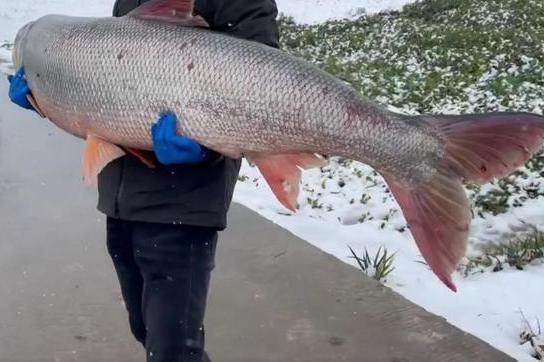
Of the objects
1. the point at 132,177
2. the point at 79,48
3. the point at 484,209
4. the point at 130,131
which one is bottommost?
the point at 484,209

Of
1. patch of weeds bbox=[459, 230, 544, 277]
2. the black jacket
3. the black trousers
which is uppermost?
the black jacket

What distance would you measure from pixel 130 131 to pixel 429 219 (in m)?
0.88

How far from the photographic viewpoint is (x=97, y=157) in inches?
91.8

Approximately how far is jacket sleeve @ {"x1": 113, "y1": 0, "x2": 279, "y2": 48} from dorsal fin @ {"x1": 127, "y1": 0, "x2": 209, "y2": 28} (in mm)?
135

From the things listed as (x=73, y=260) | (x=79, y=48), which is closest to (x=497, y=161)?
(x=79, y=48)

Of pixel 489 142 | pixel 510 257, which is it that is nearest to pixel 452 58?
pixel 510 257

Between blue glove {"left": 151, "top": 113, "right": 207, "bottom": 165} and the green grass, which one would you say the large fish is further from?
the green grass

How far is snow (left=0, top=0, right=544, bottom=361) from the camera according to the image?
3.67 metres

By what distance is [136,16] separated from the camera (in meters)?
2.28

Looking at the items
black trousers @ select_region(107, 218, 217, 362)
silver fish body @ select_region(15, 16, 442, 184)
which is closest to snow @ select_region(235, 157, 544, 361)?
black trousers @ select_region(107, 218, 217, 362)

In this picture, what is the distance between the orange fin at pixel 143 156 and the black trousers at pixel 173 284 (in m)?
0.18

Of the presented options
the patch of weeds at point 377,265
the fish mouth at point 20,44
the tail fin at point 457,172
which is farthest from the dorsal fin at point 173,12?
the patch of weeds at point 377,265

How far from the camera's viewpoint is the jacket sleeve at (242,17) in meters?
2.34

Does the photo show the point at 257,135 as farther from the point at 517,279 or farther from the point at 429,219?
the point at 517,279
